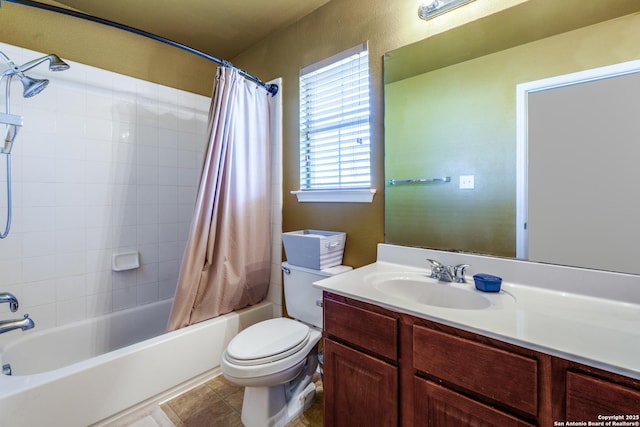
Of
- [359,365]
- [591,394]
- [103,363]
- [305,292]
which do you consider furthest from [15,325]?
[591,394]

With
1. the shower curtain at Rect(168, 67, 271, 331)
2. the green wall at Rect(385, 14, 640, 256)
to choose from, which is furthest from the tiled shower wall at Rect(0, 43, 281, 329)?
the green wall at Rect(385, 14, 640, 256)

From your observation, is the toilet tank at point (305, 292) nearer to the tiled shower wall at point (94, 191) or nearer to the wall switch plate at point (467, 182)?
the tiled shower wall at point (94, 191)

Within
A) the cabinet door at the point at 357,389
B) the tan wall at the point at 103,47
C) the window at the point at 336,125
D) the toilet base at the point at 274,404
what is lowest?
the toilet base at the point at 274,404

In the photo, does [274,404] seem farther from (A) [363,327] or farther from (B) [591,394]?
(B) [591,394]

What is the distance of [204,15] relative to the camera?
1955 millimetres

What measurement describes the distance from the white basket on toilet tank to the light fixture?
1246 mm

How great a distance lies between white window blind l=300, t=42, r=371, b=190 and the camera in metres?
1.70

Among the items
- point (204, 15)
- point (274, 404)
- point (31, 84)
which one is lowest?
point (274, 404)

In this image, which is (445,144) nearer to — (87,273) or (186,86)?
(186,86)

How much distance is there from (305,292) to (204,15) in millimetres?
1995

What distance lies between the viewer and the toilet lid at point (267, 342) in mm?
1285

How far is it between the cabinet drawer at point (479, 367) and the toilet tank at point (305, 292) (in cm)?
77

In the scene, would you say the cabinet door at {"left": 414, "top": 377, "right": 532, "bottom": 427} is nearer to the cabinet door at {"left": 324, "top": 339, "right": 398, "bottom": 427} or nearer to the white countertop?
the cabinet door at {"left": 324, "top": 339, "right": 398, "bottom": 427}

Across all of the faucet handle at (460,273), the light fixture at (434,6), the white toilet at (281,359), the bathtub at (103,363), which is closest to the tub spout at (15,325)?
the bathtub at (103,363)
